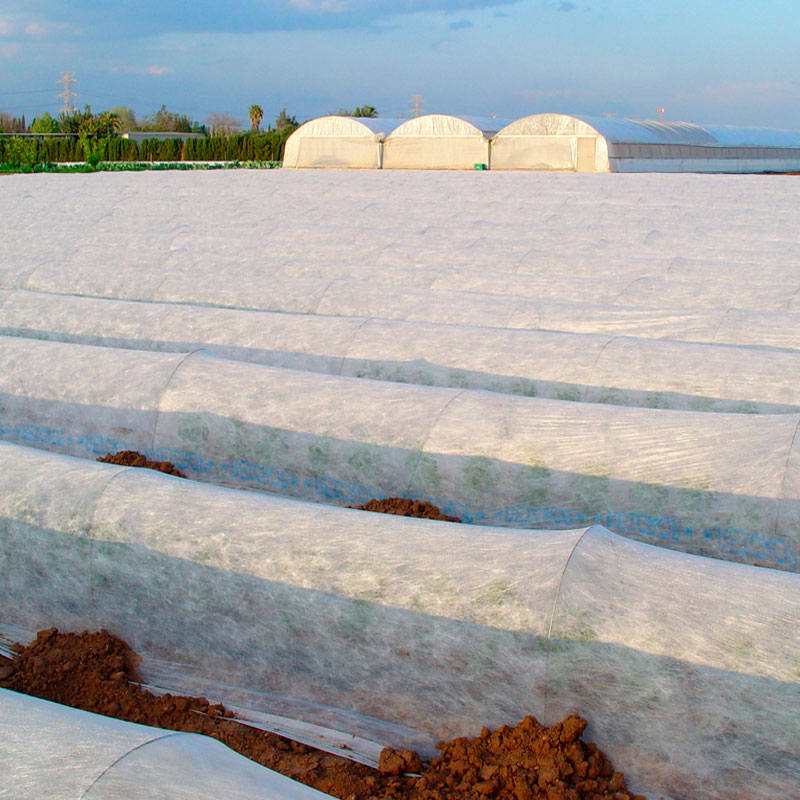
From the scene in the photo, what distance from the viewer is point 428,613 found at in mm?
3600

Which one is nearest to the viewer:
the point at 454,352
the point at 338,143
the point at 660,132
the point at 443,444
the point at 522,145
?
the point at 443,444

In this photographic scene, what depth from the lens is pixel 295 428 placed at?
5.74m

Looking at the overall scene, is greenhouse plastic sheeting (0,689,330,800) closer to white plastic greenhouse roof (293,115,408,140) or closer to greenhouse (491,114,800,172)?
greenhouse (491,114,800,172)

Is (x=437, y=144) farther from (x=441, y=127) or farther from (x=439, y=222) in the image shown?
(x=439, y=222)

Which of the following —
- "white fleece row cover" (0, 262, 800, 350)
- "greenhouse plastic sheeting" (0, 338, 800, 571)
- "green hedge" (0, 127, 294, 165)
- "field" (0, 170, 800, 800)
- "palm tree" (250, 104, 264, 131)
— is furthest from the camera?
"palm tree" (250, 104, 264, 131)

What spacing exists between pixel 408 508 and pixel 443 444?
44cm

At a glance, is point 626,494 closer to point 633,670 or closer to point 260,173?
point 633,670

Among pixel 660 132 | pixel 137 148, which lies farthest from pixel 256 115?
pixel 660 132

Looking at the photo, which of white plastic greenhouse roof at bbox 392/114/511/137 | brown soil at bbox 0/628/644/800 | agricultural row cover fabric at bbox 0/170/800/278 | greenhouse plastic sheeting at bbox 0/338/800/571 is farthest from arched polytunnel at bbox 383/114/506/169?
brown soil at bbox 0/628/644/800

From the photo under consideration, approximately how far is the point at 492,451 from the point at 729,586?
204cm

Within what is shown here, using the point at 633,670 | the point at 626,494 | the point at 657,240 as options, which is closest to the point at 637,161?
the point at 657,240

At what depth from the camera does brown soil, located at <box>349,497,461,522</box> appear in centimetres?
520

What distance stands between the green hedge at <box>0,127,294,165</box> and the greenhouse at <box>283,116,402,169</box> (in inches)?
366

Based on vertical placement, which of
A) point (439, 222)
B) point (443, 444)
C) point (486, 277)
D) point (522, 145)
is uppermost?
point (522, 145)
